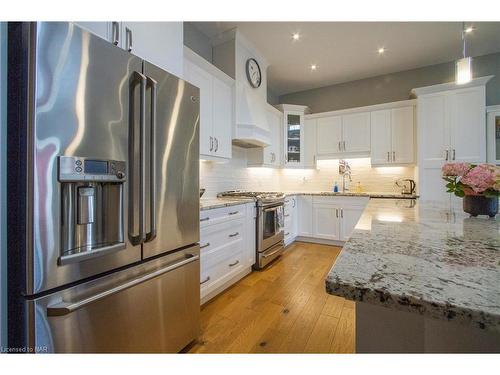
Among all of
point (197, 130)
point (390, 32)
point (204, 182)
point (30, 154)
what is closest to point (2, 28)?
point (30, 154)

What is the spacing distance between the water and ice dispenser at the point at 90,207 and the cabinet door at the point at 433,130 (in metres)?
3.74

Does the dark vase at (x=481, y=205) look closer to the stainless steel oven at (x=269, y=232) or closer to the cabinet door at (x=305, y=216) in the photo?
the stainless steel oven at (x=269, y=232)

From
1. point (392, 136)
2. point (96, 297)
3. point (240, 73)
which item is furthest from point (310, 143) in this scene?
point (96, 297)

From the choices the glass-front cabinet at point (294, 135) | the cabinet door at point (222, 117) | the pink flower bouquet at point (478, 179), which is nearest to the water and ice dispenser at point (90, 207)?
the cabinet door at point (222, 117)

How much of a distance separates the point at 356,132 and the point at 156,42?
3365mm

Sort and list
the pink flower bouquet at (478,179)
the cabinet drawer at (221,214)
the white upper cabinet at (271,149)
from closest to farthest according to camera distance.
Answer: the pink flower bouquet at (478,179) → the cabinet drawer at (221,214) → the white upper cabinet at (271,149)

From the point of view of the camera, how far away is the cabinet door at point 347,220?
3.58 metres

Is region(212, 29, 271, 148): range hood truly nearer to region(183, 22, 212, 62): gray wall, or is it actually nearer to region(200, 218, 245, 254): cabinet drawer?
region(183, 22, 212, 62): gray wall

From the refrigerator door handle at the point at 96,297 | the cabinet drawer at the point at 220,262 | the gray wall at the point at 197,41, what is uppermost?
the gray wall at the point at 197,41

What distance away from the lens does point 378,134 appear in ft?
12.2

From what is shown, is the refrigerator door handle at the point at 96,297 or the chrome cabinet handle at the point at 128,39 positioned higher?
the chrome cabinet handle at the point at 128,39

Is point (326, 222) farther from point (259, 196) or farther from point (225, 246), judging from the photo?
point (225, 246)

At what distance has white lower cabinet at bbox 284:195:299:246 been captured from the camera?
143 inches

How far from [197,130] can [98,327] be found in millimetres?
1164
